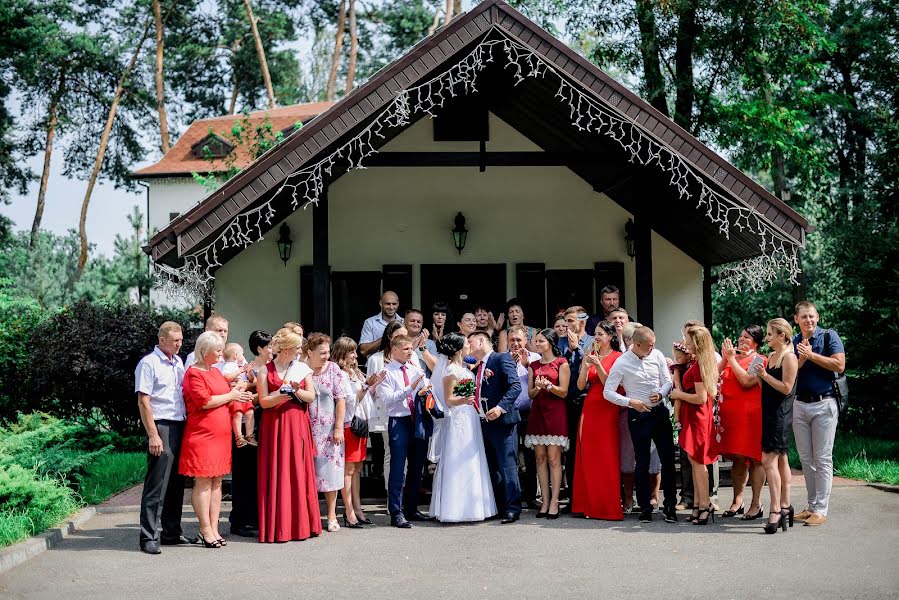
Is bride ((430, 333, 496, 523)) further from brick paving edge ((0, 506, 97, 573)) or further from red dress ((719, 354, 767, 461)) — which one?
brick paving edge ((0, 506, 97, 573))

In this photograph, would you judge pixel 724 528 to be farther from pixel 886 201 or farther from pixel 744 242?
pixel 886 201

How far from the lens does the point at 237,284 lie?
44.9 feet

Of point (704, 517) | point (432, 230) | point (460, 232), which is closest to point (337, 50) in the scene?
point (432, 230)

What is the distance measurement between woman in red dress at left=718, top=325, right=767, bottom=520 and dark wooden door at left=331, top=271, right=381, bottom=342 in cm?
601

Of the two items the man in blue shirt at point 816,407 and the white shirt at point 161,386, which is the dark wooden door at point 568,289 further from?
the white shirt at point 161,386

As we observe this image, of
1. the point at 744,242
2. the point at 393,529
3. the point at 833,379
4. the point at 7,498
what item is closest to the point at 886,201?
the point at 744,242

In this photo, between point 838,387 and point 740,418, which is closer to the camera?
point 838,387

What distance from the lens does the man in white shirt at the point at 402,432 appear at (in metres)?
8.42

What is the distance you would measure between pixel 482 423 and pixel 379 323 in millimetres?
2855

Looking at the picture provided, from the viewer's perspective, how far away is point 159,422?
752 cm

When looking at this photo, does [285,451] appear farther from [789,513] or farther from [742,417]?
[789,513]

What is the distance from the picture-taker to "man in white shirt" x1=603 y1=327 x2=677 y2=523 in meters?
8.30

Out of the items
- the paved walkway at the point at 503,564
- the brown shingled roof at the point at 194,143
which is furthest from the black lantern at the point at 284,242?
the brown shingled roof at the point at 194,143

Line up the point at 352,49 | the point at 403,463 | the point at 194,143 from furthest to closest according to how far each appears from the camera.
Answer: the point at 194,143 → the point at 352,49 → the point at 403,463
